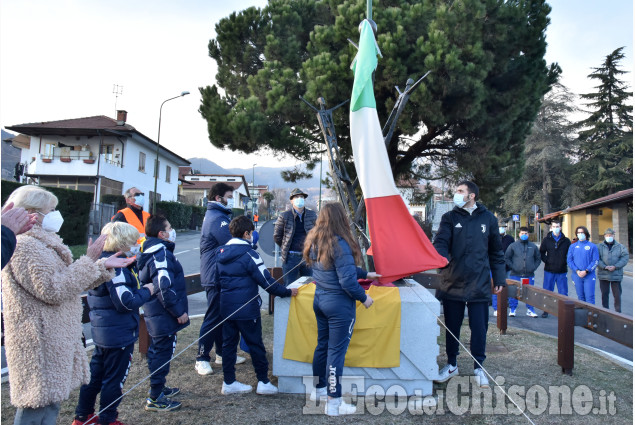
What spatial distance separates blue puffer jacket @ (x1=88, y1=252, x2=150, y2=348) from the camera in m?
3.10

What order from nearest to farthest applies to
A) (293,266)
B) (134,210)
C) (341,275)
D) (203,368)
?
(341,275) → (203,368) → (134,210) → (293,266)

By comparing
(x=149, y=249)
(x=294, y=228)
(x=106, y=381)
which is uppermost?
(x=294, y=228)

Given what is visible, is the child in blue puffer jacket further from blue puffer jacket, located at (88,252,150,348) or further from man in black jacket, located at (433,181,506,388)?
man in black jacket, located at (433,181,506,388)

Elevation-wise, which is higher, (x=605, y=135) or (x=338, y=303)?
(x=605, y=135)

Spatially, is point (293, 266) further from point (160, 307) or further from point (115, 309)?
point (115, 309)

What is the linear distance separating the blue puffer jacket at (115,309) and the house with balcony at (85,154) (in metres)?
30.9

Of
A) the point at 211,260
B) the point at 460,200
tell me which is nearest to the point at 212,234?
the point at 211,260

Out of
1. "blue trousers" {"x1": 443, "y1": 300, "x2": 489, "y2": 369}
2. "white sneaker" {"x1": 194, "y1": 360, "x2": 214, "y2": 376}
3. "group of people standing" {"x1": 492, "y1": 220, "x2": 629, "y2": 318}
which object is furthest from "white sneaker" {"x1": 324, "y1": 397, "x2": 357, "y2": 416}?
"group of people standing" {"x1": 492, "y1": 220, "x2": 629, "y2": 318}

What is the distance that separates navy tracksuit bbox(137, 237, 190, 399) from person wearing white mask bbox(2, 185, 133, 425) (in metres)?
1.07

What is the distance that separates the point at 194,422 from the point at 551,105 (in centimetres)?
4866

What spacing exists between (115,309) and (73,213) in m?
20.7

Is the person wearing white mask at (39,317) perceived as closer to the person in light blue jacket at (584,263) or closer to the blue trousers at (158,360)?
the blue trousers at (158,360)

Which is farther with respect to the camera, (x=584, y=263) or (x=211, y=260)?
(x=584, y=263)

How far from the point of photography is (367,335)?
12.8ft
